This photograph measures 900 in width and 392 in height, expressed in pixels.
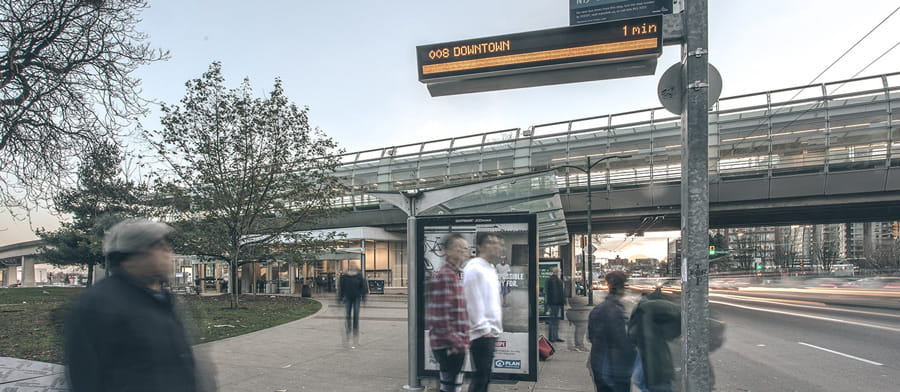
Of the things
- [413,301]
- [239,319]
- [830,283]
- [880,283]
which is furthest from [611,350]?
[830,283]

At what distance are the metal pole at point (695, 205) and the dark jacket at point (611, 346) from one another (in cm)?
60

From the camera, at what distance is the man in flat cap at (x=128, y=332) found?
7.23ft

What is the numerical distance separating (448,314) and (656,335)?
1.98 metres

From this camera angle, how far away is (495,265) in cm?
695

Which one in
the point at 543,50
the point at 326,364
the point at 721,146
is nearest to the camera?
the point at 543,50

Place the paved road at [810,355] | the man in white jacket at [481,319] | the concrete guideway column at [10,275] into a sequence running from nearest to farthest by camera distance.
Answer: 1. the man in white jacket at [481,319]
2. the paved road at [810,355]
3. the concrete guideway column at [10,275]

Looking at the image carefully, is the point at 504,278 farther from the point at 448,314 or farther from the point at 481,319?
the point at 448,314

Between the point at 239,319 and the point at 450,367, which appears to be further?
the point at 239,319

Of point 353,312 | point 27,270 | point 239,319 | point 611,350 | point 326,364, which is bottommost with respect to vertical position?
point 27,270

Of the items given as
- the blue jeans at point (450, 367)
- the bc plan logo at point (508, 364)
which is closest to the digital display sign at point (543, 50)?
the blue jeans at point (450, 367)

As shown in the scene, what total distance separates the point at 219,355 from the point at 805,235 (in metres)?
157

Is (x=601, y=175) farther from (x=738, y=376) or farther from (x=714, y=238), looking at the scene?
(x=738, y=376)

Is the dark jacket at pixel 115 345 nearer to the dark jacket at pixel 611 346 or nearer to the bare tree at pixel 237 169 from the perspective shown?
the dark jacket at pixel 611 346

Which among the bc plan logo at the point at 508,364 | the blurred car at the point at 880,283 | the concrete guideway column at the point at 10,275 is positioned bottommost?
the concrete guideway column at the point at 10,275
